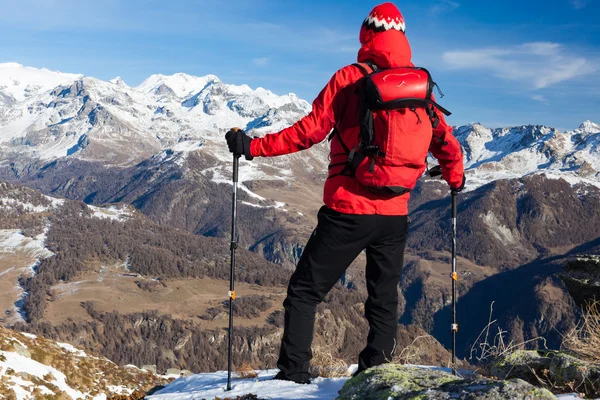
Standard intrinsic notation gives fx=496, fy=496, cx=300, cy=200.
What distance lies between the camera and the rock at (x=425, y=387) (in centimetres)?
437

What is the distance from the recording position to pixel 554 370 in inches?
270

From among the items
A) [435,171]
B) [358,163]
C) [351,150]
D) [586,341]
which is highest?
[435,171]

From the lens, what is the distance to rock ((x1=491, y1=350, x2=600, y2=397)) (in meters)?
6.30

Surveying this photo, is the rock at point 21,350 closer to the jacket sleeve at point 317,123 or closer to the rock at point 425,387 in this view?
the jacket sleeve at point 317,123

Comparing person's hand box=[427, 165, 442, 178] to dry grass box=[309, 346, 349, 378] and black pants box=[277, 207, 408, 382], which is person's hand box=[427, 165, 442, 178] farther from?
dry grass box=[309, 346, 349, 378]

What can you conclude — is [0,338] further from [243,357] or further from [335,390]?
[243,357]

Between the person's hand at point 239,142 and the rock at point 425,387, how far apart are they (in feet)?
12.1

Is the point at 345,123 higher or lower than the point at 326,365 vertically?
higher

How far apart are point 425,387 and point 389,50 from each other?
4.63m

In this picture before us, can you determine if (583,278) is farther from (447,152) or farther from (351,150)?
(351,150)

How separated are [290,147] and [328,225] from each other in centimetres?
128

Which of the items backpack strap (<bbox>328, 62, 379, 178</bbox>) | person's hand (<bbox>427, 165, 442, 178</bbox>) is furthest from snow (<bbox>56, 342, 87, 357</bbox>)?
backpack strap (<bbox>328, 62, 379, 178</bbox>)

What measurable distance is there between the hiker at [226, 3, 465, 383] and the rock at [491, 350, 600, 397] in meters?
2.13

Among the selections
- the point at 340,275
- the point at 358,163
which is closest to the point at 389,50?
the point at 358,163
